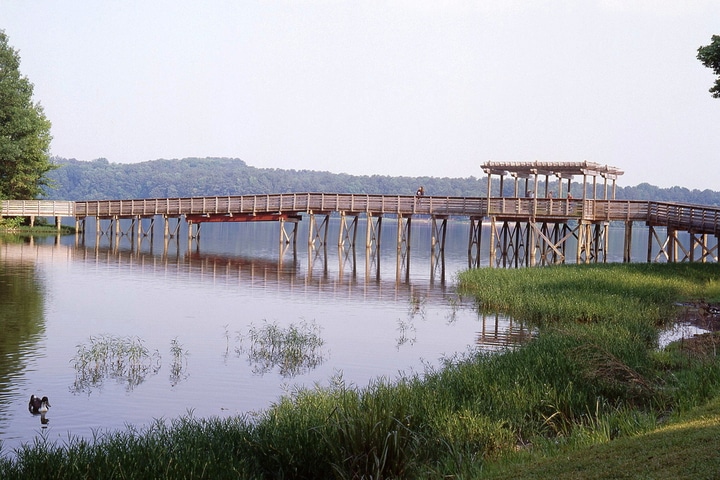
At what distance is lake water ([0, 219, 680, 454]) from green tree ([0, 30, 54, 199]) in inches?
850

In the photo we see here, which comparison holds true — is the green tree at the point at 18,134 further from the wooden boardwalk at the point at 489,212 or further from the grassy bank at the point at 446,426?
the grassy bank at the point at 446,426

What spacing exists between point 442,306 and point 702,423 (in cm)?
1987

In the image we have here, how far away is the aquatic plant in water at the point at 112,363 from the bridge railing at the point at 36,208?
46.9m

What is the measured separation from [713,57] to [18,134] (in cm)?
4846

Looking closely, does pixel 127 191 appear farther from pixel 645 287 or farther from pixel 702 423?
pixel 702 423

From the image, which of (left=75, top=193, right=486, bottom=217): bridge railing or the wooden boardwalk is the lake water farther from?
(left=75, top=193, right=486, bottom=217): bridge railing

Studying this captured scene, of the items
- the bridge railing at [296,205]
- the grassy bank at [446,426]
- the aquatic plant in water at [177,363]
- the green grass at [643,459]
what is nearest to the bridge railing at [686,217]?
the bridge railing at [296,205]

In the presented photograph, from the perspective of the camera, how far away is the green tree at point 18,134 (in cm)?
6041

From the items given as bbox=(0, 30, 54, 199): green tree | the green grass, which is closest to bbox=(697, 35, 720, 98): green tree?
the green grass

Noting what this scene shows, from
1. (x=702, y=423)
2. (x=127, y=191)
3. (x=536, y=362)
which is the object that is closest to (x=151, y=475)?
(x=702, y=423)

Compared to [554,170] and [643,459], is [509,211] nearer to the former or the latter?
[554,170]

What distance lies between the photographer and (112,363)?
1812 cm

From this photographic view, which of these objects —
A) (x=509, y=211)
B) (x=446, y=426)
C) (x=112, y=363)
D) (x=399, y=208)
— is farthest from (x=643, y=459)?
(x=399, y=208)

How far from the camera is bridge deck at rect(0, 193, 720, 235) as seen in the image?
4309 centimetres
